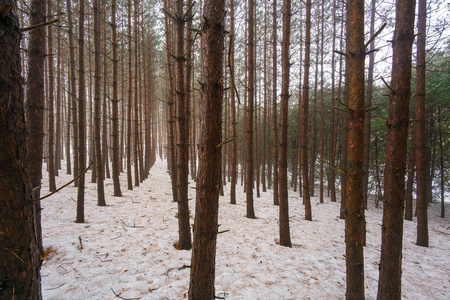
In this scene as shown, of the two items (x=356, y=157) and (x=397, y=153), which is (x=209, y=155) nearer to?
(x=356, y=157)

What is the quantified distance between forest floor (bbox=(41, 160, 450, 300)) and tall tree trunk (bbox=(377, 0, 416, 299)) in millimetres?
890

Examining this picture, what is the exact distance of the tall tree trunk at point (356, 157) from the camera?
3100 mm

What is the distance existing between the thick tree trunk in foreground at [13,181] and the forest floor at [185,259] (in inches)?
86.3

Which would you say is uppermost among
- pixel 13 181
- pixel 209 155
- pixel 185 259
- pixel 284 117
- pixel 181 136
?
pixel 284 117

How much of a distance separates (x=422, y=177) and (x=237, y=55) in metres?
12.7

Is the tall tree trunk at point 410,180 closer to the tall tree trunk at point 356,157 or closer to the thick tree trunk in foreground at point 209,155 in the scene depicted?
the tall tree trunk at point 356,157

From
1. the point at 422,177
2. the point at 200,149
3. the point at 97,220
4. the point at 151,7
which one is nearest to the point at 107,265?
the point at 97,220

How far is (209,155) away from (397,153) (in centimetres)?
297

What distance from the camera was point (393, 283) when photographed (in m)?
3.09

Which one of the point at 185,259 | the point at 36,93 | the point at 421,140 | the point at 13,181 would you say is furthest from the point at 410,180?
the point at 36,93

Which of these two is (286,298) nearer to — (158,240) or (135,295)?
(135,295)

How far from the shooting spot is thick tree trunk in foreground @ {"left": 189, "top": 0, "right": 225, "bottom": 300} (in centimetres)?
228

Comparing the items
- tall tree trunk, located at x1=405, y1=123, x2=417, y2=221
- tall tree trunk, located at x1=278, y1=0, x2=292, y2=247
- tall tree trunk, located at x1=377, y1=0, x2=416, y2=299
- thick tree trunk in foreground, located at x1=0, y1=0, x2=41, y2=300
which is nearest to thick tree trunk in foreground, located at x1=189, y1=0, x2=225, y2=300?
thick tree trunk in foreground, located at x1=0, y1=0, x2=41, y2=300

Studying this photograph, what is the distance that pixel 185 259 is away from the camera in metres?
4.22
